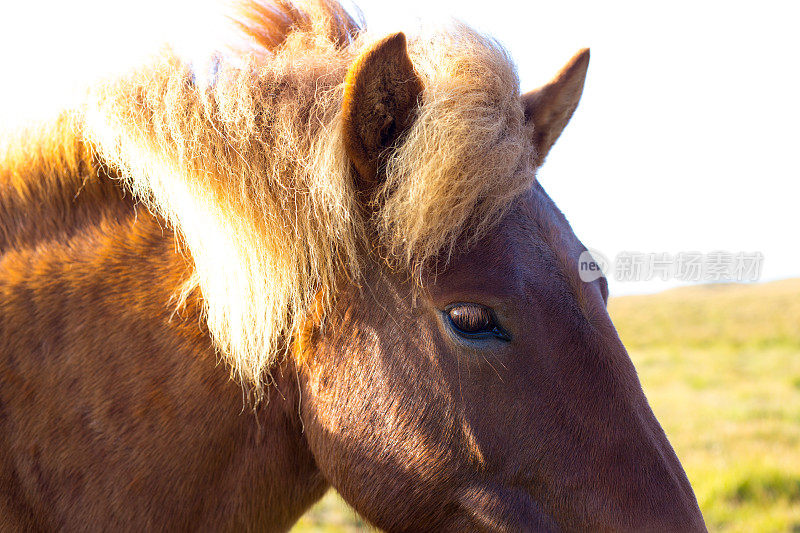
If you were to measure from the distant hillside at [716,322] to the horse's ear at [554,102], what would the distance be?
56.3 feet

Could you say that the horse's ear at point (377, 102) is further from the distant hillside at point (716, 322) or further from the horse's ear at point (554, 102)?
the distant hillside at point (716, 322)

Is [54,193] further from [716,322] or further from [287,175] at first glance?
[716,322]

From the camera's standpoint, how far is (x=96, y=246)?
1.69 meters

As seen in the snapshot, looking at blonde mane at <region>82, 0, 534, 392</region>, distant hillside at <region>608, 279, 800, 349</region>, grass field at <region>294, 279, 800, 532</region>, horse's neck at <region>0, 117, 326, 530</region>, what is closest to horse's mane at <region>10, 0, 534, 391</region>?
blonde mane at <region>82, 0, 534, 392</region>

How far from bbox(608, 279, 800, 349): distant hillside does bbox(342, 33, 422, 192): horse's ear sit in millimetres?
17647

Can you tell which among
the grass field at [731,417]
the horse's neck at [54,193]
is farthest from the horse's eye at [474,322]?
the horse's neck at [54,193]

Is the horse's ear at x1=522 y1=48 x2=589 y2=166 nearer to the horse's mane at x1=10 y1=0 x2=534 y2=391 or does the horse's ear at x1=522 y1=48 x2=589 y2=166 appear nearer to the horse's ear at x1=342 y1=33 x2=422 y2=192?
the horse's mane at x1=10 y1=0 x2=534 y2=391

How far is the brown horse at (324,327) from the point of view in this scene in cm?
148

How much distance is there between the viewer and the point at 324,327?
5.24 ft

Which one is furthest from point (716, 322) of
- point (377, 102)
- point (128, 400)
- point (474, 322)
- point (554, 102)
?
point (128, 400)

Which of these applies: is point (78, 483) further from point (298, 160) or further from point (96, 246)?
point (298, 160)

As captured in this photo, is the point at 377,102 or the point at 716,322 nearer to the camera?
the point at 377,102

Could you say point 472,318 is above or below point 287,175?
below

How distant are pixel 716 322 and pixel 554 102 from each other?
28708 millimetres
